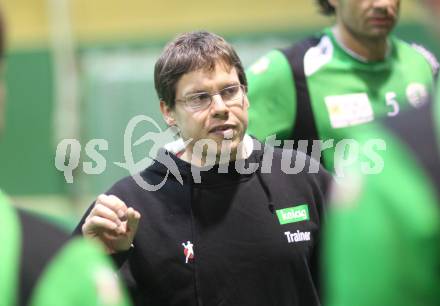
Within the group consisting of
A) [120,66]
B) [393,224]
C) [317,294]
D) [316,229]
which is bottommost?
[317,294]

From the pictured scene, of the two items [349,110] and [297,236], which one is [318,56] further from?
[297,236]

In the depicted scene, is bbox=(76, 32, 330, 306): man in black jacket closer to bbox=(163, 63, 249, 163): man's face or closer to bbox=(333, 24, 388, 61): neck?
bbox=(163, 63, 249, 163): man's face

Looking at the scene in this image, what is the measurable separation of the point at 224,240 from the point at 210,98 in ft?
1.32

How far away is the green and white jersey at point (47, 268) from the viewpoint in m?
1.32

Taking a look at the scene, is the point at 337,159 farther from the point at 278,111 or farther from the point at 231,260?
the point at 231,260

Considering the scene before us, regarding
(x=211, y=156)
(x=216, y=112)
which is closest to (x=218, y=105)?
(x=216, y=112)

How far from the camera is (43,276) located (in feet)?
4.39

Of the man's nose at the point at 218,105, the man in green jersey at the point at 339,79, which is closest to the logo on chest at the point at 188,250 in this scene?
the man's nose at the point at 218,105

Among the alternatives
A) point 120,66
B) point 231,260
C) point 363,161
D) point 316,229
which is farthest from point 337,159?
point 120,66

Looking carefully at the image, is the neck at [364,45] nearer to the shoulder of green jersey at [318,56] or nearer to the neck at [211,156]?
the shoulder of green jersey at [318,56]

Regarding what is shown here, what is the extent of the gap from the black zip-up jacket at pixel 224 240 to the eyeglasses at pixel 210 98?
0.53ft

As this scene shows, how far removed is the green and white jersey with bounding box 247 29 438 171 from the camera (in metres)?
3.36

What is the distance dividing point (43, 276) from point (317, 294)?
135 centimetres

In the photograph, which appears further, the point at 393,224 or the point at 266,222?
the point at 266,222
